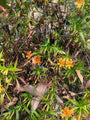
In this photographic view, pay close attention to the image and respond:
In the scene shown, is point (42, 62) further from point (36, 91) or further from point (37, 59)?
point (36, 91)

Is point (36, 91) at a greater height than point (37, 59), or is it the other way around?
point (37, 59)

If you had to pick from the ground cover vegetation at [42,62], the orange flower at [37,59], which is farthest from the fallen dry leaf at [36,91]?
the orange flower at [37,59]

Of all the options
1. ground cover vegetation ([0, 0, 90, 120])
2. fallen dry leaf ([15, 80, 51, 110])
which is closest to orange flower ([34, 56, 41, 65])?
ground cover vegetation ([0, 0, 90, 120])

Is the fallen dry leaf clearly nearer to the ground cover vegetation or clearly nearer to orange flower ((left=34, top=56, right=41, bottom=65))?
the ground cover vegetation

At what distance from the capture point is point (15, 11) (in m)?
1.20

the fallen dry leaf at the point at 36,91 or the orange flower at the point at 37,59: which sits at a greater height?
the orange flower at the point at 37,59

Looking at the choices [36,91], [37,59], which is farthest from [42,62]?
[36,91]

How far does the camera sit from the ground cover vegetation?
1180mm

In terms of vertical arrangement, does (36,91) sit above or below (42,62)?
below

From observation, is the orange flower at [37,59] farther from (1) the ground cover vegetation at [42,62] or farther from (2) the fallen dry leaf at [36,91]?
(2) the fallen dry leaf at [36,91]

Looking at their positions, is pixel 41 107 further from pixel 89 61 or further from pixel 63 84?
pixel 89 61

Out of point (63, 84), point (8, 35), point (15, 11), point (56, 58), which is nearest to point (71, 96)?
point (63, 84)

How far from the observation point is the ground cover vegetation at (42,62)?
1180 millimetres

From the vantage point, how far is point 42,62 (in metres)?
A: 1.35
